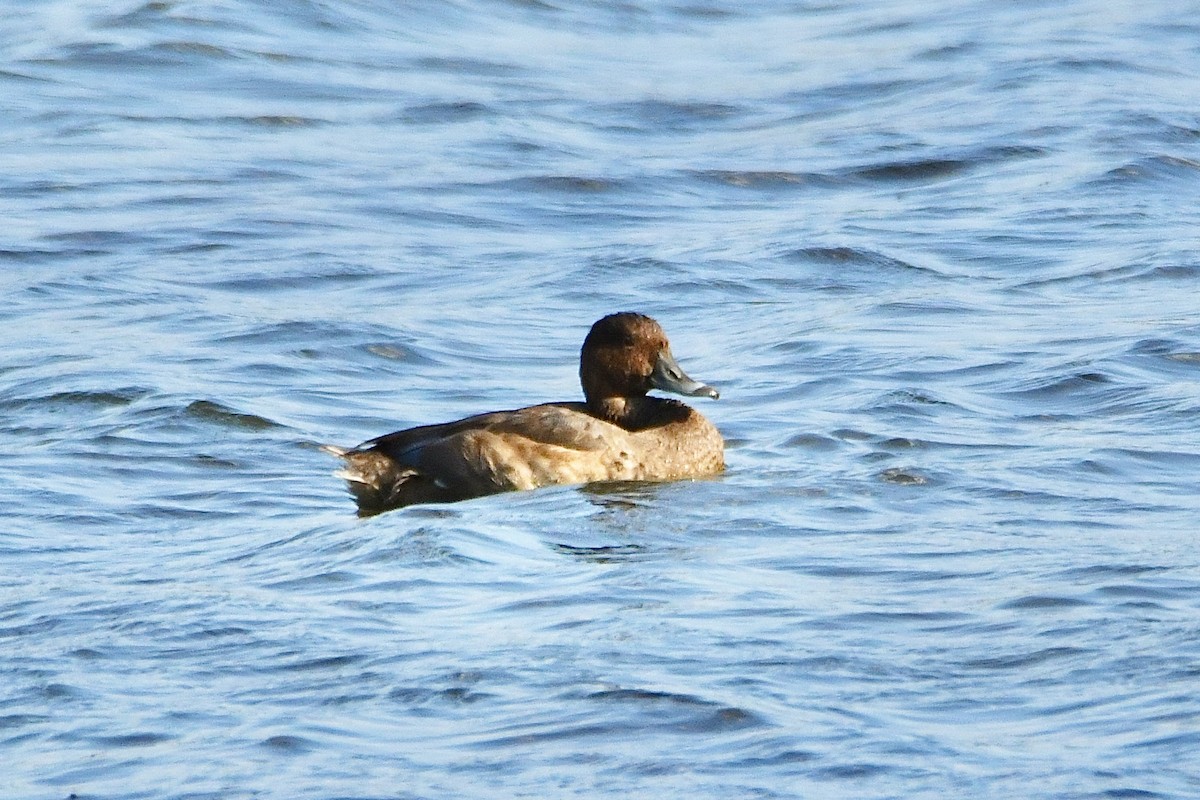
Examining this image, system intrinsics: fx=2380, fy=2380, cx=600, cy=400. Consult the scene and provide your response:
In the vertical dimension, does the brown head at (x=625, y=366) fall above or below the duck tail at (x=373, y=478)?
above

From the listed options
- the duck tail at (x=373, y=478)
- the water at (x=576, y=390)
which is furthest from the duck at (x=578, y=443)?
the water at (x=576, y=390)

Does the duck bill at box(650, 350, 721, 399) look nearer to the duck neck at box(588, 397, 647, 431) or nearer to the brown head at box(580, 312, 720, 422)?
the brown head at box(580, 312, 720, 422)

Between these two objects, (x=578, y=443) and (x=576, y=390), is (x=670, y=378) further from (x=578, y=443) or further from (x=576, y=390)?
(x=576, y=390)

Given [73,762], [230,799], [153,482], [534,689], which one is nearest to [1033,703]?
[534,689]

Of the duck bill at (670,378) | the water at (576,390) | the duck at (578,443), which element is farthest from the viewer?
the duck bill at (670,378)

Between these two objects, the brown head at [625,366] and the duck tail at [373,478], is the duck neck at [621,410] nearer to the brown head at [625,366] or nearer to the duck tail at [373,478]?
the brown head at [625,366]

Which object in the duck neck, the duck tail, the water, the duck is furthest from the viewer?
the duck neck

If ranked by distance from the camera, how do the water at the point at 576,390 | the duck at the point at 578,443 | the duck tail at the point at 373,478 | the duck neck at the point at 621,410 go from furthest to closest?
the duck neck at the point at 621,410 < the duck at the point at 578,443 < the duck tail at the point at 373,478 < the water at the point at 576,390

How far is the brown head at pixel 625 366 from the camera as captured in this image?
31.5ft

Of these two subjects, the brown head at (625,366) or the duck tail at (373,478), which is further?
the brown head at (625,366)

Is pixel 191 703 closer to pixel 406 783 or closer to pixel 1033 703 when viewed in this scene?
pixel 406 783

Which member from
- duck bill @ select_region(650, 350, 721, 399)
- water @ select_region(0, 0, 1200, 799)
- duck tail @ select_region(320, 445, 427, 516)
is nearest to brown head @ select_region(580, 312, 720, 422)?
duck bill @ select_region(650, 350, 721, 399)

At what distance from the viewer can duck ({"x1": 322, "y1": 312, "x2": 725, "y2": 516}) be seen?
8805mm

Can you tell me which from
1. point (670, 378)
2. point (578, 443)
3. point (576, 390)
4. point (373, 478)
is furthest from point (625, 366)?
point (373, 478)
